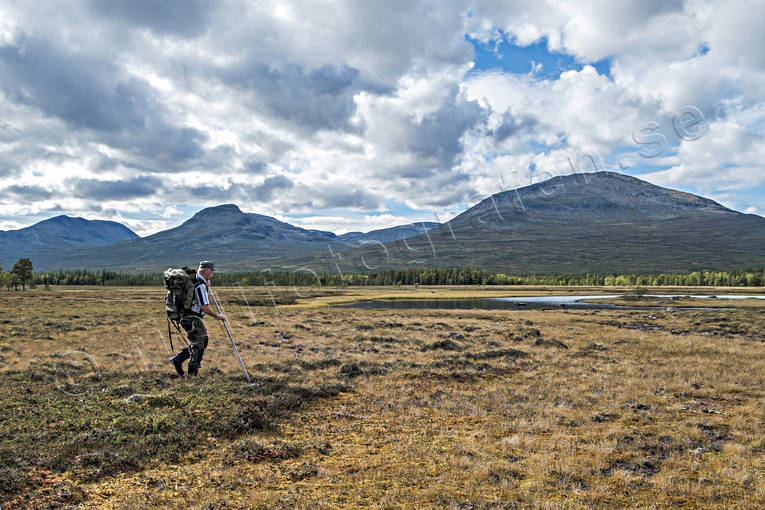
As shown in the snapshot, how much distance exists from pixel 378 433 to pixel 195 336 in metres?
6.73

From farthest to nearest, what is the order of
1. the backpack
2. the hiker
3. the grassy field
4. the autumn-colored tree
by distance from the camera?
the autumn-colored tree, the hiker, the backpack, the grassy field

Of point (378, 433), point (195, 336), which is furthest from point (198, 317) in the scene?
point (378, 433)

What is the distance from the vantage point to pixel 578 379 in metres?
16.8

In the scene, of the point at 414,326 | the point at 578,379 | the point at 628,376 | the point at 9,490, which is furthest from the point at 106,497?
the point at 414,326

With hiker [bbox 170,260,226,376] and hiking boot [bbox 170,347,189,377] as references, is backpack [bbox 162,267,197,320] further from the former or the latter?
hiking boot [bbox 170,347,189,377]

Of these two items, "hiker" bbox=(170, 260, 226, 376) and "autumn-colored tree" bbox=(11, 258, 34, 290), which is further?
"autumn-colored tree" bbox=(11, 258, 34, 290)

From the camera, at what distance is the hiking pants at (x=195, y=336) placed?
12.9 metres

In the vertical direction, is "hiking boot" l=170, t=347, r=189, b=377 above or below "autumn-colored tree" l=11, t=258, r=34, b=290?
below

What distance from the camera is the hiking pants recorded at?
12914mm

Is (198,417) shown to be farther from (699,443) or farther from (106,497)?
(699,443)

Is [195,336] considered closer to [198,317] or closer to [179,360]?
[198,317]

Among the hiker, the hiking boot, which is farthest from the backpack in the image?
the hiking boot

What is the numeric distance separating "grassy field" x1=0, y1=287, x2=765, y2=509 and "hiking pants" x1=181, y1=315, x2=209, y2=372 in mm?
696

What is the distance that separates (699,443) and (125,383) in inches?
637
